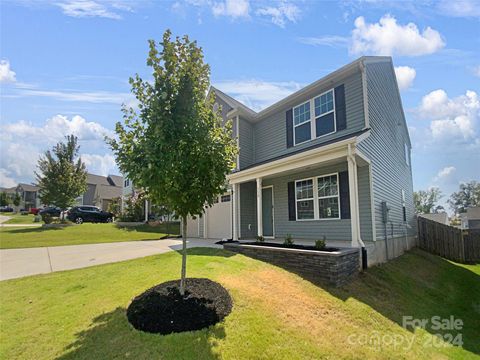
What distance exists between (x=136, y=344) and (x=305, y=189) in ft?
26.9

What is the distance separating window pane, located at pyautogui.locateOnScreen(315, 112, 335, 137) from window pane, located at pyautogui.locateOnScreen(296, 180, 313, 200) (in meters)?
1.93

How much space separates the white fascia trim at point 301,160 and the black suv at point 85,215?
1889 cm

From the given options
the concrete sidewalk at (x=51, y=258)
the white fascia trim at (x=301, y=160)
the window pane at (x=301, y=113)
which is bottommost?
the concrete sidewalk at (x=51, y=258)

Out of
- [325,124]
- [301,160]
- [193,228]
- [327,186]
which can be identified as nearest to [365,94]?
[325,124]

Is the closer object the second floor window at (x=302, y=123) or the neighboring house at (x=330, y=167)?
the neighboring house at (x=330, y=167)

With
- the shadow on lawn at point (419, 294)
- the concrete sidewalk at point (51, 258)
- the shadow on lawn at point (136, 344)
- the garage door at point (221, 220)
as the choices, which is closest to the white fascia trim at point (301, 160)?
the garage door at point (221, 220)

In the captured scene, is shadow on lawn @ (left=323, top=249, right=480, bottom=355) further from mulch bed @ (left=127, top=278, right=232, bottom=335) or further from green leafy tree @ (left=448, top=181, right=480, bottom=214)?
green leafy tree @ (left=448, top=181, right=480, bottom=214)

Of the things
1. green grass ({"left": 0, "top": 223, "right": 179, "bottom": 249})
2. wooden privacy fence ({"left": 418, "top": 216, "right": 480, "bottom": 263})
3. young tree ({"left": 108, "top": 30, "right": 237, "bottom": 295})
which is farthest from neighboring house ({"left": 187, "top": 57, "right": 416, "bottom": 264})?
green grass ({"left": 0, "top": 223, "right": 179, "bottom": 249})

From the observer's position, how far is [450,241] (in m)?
14.2

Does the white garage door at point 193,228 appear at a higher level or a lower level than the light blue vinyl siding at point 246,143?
lower

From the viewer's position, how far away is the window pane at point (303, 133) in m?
10.7

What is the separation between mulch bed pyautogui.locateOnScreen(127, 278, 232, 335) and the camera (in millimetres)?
4008

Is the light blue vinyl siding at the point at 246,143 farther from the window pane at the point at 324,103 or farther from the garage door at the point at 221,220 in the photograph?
the window pane at the point at 324,103

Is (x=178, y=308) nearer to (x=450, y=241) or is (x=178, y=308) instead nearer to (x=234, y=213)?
(x=234, y=213)
